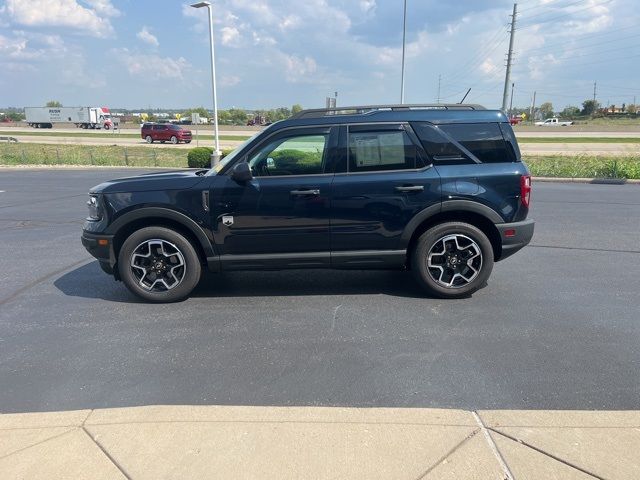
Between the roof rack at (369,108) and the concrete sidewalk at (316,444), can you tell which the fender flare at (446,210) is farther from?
the concrete sidewalk at (316,444)

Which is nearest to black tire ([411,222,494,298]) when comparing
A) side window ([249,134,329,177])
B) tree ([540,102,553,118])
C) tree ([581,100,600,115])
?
side window ([249,134,329,177])

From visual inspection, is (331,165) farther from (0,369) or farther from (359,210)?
(0,369)

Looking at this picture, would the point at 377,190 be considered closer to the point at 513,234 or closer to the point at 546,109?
the point at 513,234

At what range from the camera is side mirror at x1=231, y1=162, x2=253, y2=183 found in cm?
443

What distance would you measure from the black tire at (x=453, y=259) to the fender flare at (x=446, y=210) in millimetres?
137

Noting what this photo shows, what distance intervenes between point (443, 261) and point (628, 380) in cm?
194

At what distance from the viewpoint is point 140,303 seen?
191 inches

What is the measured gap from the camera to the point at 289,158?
4.67 m

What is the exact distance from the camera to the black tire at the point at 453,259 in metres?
4.72

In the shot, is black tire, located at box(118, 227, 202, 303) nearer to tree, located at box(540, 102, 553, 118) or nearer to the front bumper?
the front bumper

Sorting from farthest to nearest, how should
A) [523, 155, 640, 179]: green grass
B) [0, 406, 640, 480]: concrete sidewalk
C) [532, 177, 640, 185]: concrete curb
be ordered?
1. [523, 155, 640, 179]: green grass
2. [532, 177, 640, 185]: concrete curb
3. [0, 406, 640, 480]: concrete sidewalk

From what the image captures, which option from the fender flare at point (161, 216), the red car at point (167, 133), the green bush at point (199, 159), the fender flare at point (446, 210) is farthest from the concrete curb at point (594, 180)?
the red car at point (167, 133)

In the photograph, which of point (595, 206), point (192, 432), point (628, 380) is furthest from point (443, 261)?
point (595, 206)

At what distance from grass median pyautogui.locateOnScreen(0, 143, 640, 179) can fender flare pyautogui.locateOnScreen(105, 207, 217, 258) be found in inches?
615
